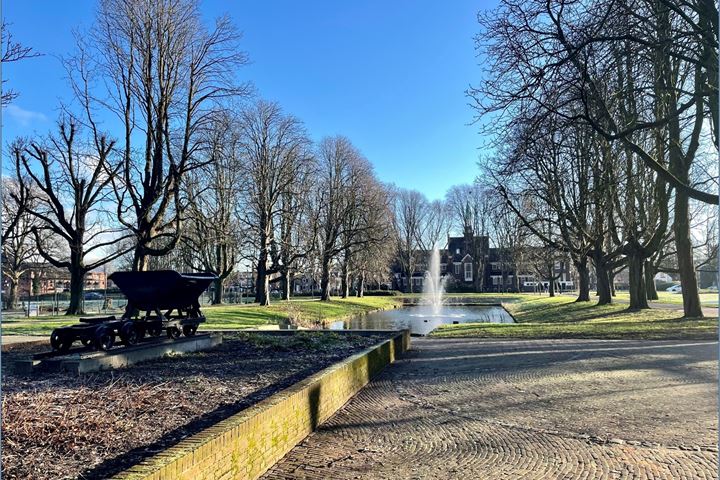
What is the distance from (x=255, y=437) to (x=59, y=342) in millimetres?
7407

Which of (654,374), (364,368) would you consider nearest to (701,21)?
(654,374)

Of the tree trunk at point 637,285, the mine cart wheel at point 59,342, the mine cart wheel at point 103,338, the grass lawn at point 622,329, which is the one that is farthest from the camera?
the tree trunk at point 637,285

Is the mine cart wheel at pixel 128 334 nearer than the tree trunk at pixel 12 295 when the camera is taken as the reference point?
Yes

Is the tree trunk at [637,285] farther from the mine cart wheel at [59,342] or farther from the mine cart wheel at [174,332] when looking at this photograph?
the mine cart wheel at [59,342]

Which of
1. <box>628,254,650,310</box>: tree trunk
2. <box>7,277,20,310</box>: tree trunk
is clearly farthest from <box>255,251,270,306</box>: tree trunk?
<box>7,277,20,310</box>: tree trunk

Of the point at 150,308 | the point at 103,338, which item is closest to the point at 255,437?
the point at 103,338

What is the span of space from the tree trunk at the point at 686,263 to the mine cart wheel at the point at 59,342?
75.1 feet

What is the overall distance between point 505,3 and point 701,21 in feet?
15.6

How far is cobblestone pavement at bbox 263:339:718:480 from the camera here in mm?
5652

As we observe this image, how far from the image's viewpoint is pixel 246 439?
5.31m

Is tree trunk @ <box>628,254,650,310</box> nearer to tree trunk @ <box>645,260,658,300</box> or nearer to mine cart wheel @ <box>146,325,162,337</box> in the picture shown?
tree trunk @ <box>645,260,658,300</box>

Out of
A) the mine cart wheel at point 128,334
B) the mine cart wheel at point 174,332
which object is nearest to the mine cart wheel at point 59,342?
the mine cart wheel at point 128,334

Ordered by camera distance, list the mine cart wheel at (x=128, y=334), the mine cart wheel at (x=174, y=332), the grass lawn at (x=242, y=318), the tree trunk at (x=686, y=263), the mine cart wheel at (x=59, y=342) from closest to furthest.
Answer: the mine cart wheel at (x=59, y=342), the mine cart wheel at (x=128, y=334), the mine cart wheel at (x=174, y=332), the grass lawn at (x=242, y=318), the tree trunk at (x=686, y=263)

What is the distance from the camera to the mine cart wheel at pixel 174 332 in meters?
13.0
